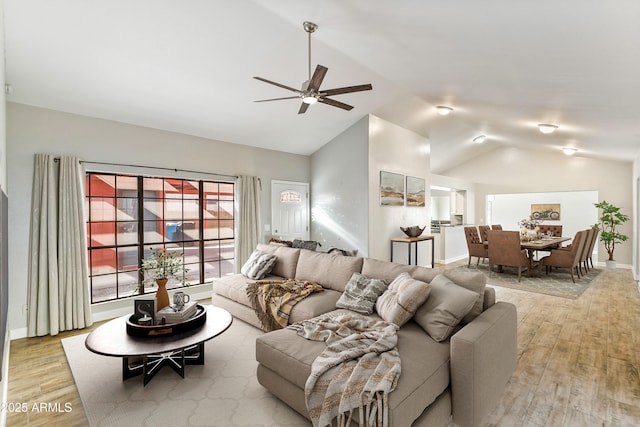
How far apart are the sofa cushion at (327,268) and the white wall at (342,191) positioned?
1762 millimetres

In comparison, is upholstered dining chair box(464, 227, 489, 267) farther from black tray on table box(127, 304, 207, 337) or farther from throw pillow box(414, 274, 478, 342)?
black tray on table box(127, 304, 207, 337)

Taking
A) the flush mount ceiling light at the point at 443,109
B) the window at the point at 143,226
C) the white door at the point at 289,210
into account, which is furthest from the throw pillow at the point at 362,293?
the flush mount ceiling light at the point at 443,109

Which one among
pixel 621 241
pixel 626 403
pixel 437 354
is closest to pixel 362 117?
pixel 437 354

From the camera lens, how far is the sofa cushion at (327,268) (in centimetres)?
343

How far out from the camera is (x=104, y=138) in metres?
4.04

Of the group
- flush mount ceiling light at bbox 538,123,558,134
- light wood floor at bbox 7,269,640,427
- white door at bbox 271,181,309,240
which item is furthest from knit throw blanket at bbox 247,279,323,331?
flush mount ceiling light at bbox 538,123,558,134

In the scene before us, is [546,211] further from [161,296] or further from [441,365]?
[161,296]

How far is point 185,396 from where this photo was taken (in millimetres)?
2367

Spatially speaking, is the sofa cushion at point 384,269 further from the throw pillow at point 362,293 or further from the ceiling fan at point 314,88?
the ceiling fan at point 314,88

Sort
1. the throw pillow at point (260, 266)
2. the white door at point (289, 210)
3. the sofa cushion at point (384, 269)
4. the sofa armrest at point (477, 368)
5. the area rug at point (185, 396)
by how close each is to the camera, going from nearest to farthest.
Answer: the sofa armrest at point (477, 368)
the area rug at point (185, 396)
the sofa cushion at point (384, 269)
the throw pillow at point (260, 266)
the white door at point (289, 210)

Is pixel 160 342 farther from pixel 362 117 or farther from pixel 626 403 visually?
pixel 362 117

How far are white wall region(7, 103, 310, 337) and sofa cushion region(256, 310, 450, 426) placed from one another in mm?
3217

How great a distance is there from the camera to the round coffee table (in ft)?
7.45

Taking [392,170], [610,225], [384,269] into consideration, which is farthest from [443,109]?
[610,225]
